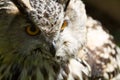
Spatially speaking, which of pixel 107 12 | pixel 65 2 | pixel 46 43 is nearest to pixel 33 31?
pixel 46 43

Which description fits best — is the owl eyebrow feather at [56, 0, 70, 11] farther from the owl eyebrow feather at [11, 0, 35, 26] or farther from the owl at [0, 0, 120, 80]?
the owl eyebrow feather at [11, 0, 35, 26]

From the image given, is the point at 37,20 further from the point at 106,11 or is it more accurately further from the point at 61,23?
the point at 106,11

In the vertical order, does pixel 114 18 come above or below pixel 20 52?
below

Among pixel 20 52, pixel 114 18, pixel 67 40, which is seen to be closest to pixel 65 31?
pixel 67 40

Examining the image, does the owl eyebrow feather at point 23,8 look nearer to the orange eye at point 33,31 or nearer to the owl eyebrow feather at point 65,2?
the orange eye at point 33,31

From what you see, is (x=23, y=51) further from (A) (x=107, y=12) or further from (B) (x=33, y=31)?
(A) (x=107, y=12)

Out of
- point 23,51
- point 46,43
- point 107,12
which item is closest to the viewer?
point 46,43
